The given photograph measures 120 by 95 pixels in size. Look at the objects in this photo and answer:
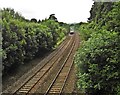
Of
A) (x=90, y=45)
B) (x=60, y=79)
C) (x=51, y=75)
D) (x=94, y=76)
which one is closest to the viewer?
(x=94, y=76)

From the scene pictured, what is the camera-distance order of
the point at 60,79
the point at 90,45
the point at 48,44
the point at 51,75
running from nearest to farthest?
1. the point at 90,45
2. the point at 60,79
3. the point at 51,75
4. the point at 48,44

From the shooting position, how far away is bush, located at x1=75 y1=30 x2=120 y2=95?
13367 mm

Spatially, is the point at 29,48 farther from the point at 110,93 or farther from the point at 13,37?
the point at 110,93

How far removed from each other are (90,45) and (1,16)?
11776mm

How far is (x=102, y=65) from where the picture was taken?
47.5ft

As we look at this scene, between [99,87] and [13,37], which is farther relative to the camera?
[13,37]

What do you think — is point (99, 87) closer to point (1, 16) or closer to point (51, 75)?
point (51, 75)

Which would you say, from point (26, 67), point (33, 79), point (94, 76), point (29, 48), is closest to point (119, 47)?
point (94, 76)

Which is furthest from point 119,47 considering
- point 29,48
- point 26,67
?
point 29,48

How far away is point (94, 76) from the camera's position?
1416 centimetres

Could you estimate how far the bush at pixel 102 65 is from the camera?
1337 cm

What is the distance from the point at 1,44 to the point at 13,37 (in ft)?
9.00

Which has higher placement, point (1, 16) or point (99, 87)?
point (1, 16)

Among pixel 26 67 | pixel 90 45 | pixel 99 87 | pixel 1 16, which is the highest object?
pixel 1 16
